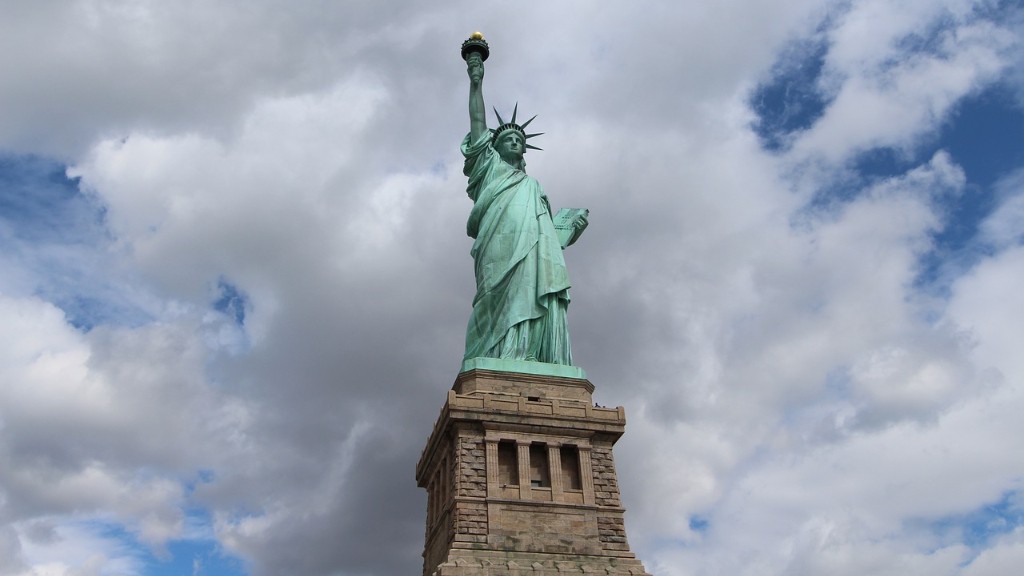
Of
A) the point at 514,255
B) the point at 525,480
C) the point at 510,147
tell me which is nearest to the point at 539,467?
the point at 525,480

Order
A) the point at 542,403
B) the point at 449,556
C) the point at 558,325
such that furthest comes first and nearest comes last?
the point at 558,325
the point at 542,403
the point at 449,556

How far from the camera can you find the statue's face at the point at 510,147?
34.8 metres

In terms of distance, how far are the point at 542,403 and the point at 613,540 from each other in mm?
4368

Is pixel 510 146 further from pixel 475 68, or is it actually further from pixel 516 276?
pixel 516 276

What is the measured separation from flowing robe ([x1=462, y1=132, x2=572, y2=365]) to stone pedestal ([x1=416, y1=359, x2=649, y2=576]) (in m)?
1.49

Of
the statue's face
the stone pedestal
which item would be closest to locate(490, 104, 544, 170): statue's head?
the statue's face

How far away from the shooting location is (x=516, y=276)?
30.2 meters

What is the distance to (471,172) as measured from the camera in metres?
34.8

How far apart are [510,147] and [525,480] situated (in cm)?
1446

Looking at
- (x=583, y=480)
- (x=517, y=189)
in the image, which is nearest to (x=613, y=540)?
(x=583, y=480)

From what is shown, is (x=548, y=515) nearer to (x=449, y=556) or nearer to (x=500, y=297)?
(x=449, y=556)

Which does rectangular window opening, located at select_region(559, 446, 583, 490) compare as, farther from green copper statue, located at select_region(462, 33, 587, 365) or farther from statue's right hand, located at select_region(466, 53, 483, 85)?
statue's right hand, located at select_region(466, 53, 483, 85)

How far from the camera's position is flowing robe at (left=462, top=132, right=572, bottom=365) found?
29.2 m

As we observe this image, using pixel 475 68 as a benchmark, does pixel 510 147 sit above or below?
below
